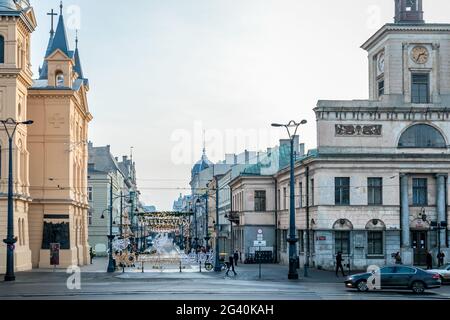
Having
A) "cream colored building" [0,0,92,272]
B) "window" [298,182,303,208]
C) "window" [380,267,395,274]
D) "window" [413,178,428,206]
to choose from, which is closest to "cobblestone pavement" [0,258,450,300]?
"window" [380,267,395,274]

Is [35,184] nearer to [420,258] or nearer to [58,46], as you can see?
[58,46]

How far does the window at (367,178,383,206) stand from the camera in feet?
179

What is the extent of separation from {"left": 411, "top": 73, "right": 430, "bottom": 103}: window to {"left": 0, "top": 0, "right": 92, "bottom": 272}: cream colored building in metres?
29.4

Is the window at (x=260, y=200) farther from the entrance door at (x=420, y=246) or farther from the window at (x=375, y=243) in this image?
the entrance door at (x=420, y=246)

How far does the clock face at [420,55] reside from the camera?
57656 mm

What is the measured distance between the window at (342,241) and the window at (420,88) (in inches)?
476

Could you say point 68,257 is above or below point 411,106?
below

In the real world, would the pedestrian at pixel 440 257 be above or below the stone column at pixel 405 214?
below

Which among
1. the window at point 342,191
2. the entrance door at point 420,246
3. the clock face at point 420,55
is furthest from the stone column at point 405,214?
the clock face at point 420,55
